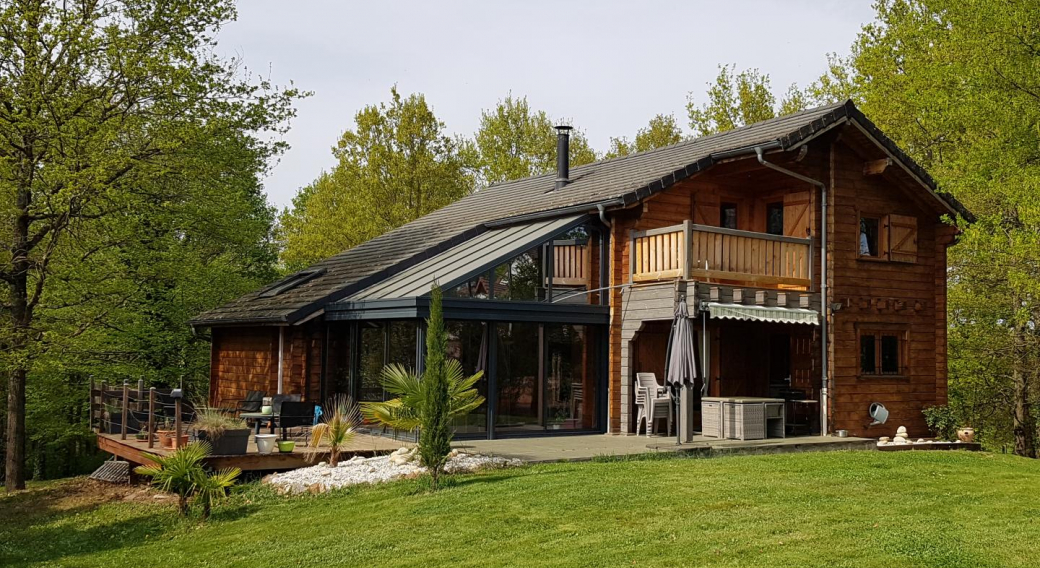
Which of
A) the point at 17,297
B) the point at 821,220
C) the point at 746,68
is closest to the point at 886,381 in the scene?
the point at 821,220

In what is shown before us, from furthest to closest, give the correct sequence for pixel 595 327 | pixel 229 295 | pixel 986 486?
1. pixel 229 295
2. pixel 595 327
3. pixel 986 486

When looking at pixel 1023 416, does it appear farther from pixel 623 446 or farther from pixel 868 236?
pixel 623 446

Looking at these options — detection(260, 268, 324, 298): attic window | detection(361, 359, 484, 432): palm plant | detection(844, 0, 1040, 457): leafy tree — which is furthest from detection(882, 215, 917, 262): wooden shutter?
detection(260, 268, 324, 298): attic window

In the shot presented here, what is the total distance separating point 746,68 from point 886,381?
18491 mm

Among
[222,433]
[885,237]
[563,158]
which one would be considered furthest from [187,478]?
[885,237]

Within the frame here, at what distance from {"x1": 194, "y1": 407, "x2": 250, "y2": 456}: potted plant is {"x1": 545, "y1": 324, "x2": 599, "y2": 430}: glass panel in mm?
5094

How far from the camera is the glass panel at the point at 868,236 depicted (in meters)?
17.2

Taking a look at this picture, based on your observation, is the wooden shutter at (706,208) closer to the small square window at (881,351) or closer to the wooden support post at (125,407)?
the small square window at (881,351)

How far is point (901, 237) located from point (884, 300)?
127cm

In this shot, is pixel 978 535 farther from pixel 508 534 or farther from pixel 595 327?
pixel 595 327

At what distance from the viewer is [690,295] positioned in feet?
47.4

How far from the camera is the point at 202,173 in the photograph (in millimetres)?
19953

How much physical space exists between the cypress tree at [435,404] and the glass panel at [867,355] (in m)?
8.75

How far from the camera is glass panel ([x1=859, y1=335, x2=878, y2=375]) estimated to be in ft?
54.8
